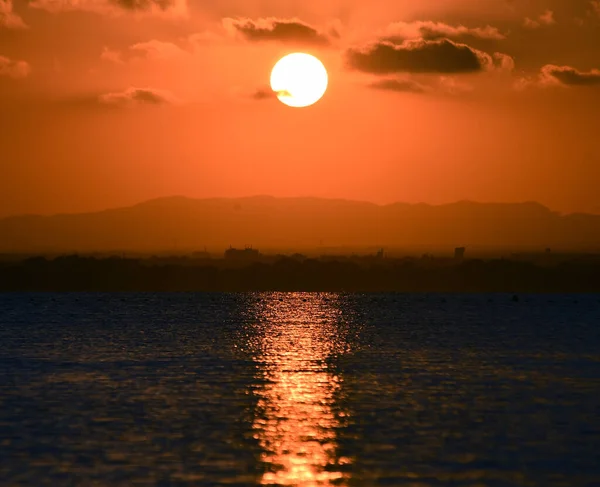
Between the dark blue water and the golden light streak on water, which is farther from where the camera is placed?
the dark blue water

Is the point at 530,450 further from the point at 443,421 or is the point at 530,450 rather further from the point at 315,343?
the point at 315,343

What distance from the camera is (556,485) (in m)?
33.8

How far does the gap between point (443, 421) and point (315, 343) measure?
72.1 m

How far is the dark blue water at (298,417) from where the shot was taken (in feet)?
118

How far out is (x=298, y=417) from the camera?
165ft

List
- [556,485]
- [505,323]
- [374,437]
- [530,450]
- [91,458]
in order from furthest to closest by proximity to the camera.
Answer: [505,323] → [374,437] → [530,450] → [91,458] → [556,485]

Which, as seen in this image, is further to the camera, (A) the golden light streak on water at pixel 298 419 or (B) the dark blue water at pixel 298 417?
(B) the dark blue water at pixel 298 417

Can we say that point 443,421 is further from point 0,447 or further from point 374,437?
point 0,447

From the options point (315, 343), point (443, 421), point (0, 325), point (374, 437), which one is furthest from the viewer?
point (0, 325)

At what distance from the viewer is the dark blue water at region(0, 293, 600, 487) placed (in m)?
35.8

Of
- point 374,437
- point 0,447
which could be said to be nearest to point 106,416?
point 0,447

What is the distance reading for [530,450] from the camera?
4112cm

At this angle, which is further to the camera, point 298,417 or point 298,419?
point 298,417

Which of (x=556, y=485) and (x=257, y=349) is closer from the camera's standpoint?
(x=556, y=485)
